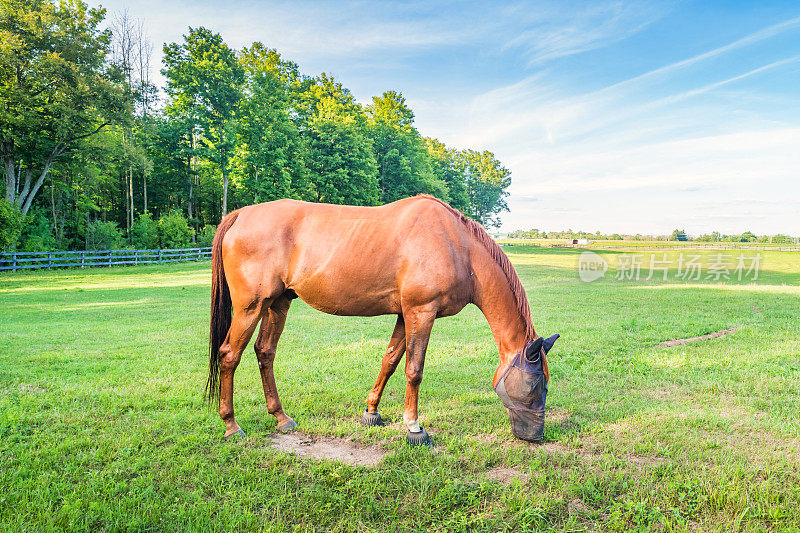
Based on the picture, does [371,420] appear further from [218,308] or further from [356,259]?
[218,308]

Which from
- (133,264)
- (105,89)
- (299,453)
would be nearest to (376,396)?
(299,453)

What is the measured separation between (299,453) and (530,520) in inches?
82.2

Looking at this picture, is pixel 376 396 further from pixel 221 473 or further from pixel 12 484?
pixel 12 484

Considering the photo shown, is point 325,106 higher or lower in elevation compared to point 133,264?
higher

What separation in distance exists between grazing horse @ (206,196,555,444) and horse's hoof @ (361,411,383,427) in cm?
43

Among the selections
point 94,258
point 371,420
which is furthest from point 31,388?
point 94,258

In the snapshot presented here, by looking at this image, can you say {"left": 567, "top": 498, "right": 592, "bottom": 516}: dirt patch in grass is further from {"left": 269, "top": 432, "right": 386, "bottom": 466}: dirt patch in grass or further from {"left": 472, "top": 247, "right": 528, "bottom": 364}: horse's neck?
{"left": 269, "top": 432, "right": 386, "bottom": 466}: dirt patch in grass

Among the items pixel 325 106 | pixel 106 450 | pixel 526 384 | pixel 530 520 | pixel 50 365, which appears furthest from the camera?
pixel 325 106

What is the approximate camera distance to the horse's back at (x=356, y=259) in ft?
13.2

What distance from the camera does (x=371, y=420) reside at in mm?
4332

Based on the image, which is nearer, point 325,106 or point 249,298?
point 249,298

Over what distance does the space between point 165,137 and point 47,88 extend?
8228 mm

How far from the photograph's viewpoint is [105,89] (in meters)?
25.4

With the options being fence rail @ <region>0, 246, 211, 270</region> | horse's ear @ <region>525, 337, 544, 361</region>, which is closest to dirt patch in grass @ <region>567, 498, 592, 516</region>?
horse's ear @ <region>525, 337, 544, 361</region>
